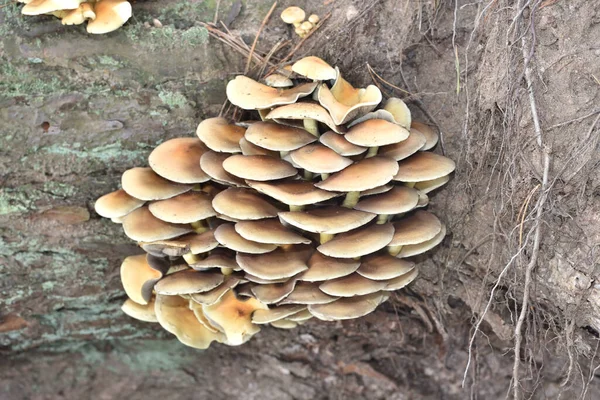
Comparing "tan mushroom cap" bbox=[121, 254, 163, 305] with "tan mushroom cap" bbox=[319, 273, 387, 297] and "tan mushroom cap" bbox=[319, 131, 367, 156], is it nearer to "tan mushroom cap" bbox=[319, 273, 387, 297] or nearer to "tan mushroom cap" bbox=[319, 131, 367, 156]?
"tan mushroom cap" bbox=[319, 273, 387, 297]

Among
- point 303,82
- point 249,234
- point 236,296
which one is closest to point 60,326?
point 236,296

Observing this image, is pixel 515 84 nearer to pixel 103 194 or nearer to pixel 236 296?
pixel 236 296

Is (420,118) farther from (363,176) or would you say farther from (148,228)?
(148,228)

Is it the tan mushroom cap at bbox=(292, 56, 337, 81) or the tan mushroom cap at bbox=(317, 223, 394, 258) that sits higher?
the tan mushroom cap at bbox=(292, 56, 337, 81)

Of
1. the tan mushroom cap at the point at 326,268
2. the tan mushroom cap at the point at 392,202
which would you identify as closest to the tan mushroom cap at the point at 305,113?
the tan mushroom cap at the point at 392,202

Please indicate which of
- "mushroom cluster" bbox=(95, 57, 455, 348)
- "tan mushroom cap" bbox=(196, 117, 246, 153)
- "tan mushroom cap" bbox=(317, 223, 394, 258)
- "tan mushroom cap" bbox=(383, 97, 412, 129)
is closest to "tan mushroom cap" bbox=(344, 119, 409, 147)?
"mushroom cluster" bbox=(95, 57, 455, 348)

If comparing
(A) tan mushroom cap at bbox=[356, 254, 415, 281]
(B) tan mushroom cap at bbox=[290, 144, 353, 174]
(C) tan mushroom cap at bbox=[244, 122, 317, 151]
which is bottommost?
(A) tan mushroom cap at bbox=[356, 254, 415, 281]

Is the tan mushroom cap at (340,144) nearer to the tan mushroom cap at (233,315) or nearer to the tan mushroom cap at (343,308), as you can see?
the tan mushroom cap at (343,308)
